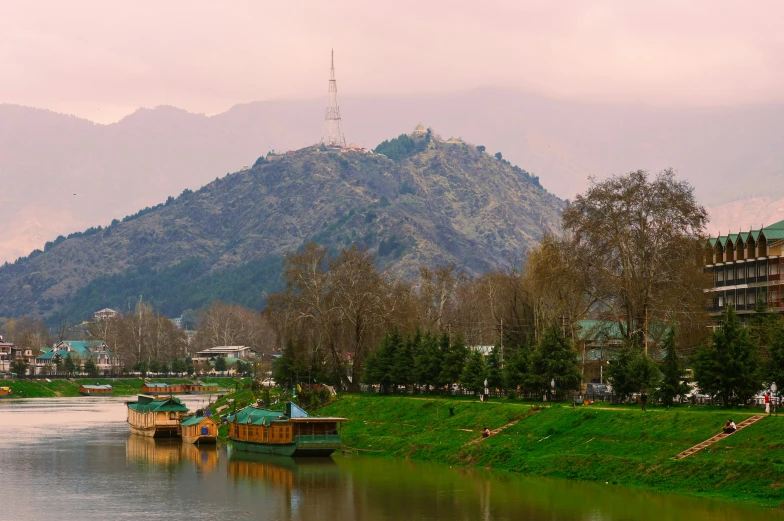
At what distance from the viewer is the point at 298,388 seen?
136 m

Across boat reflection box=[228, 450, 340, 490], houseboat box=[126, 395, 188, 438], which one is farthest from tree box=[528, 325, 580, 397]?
houseboat box=[126, 395, 188, 438]

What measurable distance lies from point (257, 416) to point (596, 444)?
37874mm

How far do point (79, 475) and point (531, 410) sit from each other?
122 feet

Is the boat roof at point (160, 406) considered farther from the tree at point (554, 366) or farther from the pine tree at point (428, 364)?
the tree at point (554, 366)

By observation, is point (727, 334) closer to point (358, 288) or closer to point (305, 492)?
point (305, 492)

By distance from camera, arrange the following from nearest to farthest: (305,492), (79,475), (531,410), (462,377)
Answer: (305,492)
(79,475)
(531,410)
(462,377)

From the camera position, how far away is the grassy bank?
69.9 m

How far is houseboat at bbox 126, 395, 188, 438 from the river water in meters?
14.8

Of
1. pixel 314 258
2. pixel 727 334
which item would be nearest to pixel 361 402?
pixel 314 258

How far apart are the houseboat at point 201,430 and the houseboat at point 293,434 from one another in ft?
31.2

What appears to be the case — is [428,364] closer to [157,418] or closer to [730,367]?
[157,418]

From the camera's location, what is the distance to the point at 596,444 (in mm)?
82688

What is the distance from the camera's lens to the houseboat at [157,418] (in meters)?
126

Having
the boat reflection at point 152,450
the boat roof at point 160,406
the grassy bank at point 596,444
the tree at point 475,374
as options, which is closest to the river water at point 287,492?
the boat reflection at point 152,450
